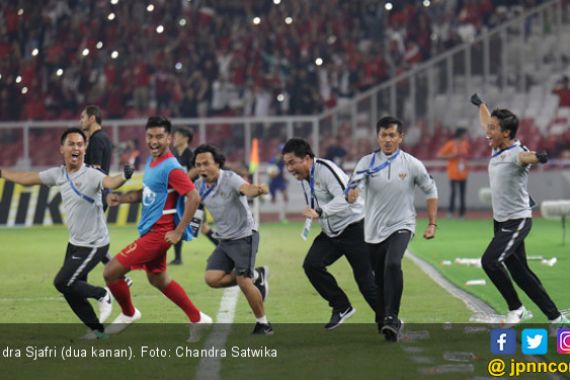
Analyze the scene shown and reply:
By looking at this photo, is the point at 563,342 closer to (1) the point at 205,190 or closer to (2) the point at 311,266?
(2) the point at 311,266

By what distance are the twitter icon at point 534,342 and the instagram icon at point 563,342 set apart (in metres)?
0.11

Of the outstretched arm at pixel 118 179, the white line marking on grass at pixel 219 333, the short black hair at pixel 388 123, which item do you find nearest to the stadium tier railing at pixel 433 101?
the white line marking on grass at pixel 219 333


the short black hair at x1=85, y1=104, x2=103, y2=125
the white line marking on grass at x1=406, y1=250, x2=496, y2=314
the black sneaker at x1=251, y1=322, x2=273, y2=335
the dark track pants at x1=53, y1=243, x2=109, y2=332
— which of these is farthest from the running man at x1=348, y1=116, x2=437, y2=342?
the short black hair at x1=85, y1=104, x2=103, y2=125

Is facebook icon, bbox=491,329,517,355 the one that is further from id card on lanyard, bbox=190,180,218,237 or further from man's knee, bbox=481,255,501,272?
id card on lanyard, bbox=190,180,218,237

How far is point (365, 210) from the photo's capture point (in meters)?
11.1

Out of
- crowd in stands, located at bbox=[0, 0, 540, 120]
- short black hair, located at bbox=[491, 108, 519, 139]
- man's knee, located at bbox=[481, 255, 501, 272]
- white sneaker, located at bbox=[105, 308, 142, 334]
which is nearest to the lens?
man's knee, located at bbox=[481, 255, 501, 272]

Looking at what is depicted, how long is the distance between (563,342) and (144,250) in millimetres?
3628

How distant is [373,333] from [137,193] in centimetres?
245

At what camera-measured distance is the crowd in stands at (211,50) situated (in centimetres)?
3506

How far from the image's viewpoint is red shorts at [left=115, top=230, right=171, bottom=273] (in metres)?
10.7

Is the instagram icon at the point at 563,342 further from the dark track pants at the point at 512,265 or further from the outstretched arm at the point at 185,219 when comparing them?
the outstretched arm at the point at 185,219

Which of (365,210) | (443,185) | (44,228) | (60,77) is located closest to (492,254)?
(365,210)

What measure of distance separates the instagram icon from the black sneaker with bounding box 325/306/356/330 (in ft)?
7.19

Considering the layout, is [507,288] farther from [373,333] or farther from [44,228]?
[44,228]
